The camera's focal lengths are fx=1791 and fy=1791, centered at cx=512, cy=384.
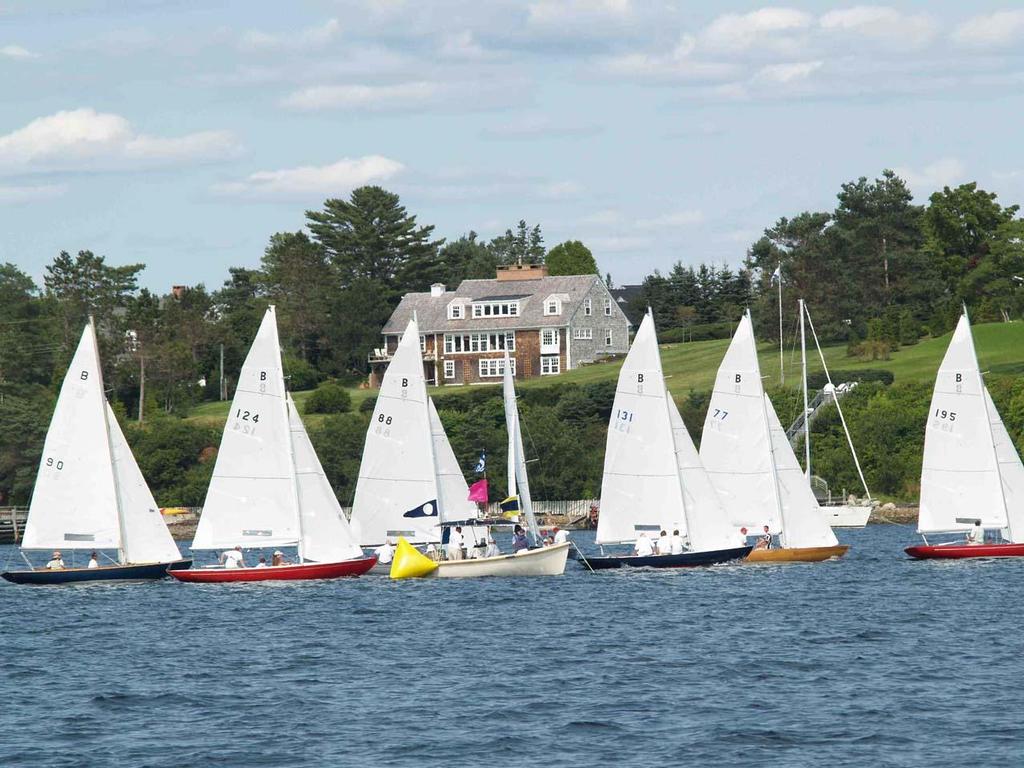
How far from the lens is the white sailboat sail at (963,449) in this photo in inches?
2323

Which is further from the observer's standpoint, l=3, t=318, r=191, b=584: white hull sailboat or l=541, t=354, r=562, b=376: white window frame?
l=541, t=354, r=562, b=376: white window frame

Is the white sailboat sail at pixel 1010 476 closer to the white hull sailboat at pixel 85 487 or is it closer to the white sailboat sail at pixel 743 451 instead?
the white sailboat sail at pixel 743 451

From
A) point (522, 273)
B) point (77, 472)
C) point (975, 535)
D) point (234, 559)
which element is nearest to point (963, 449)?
point (975, 535)

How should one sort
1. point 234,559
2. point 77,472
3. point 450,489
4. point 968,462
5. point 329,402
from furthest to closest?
point 329,402
point 968,462
point 450,489
point 234,559
point 77,472

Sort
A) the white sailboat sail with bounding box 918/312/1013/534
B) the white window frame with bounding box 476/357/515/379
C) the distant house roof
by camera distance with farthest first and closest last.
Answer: the distant house roof
the white window frame with bounding box 476/357/515/379
the white sailboat sail with bounding box 918/312/1013/534

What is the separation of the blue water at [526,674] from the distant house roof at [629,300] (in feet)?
366

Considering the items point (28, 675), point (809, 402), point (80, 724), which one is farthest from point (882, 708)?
point (809, 402)

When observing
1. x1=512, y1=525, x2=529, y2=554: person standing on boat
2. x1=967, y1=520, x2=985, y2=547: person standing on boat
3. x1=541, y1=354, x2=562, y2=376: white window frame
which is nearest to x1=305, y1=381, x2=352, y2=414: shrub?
x1=541, y1=354, x2=562, y2=376: white window frame

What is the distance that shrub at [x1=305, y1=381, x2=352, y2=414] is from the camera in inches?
4751

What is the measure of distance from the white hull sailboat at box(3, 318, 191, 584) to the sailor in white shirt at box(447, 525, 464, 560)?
30.0 ft

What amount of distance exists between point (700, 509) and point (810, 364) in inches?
2482

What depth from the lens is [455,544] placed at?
192 feet

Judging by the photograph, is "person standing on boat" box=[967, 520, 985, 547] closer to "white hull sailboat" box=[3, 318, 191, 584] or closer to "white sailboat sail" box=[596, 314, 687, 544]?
"white sailboat sail" box=[596, 314, 687, 544]

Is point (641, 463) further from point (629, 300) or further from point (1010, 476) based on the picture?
point (629, 300)
